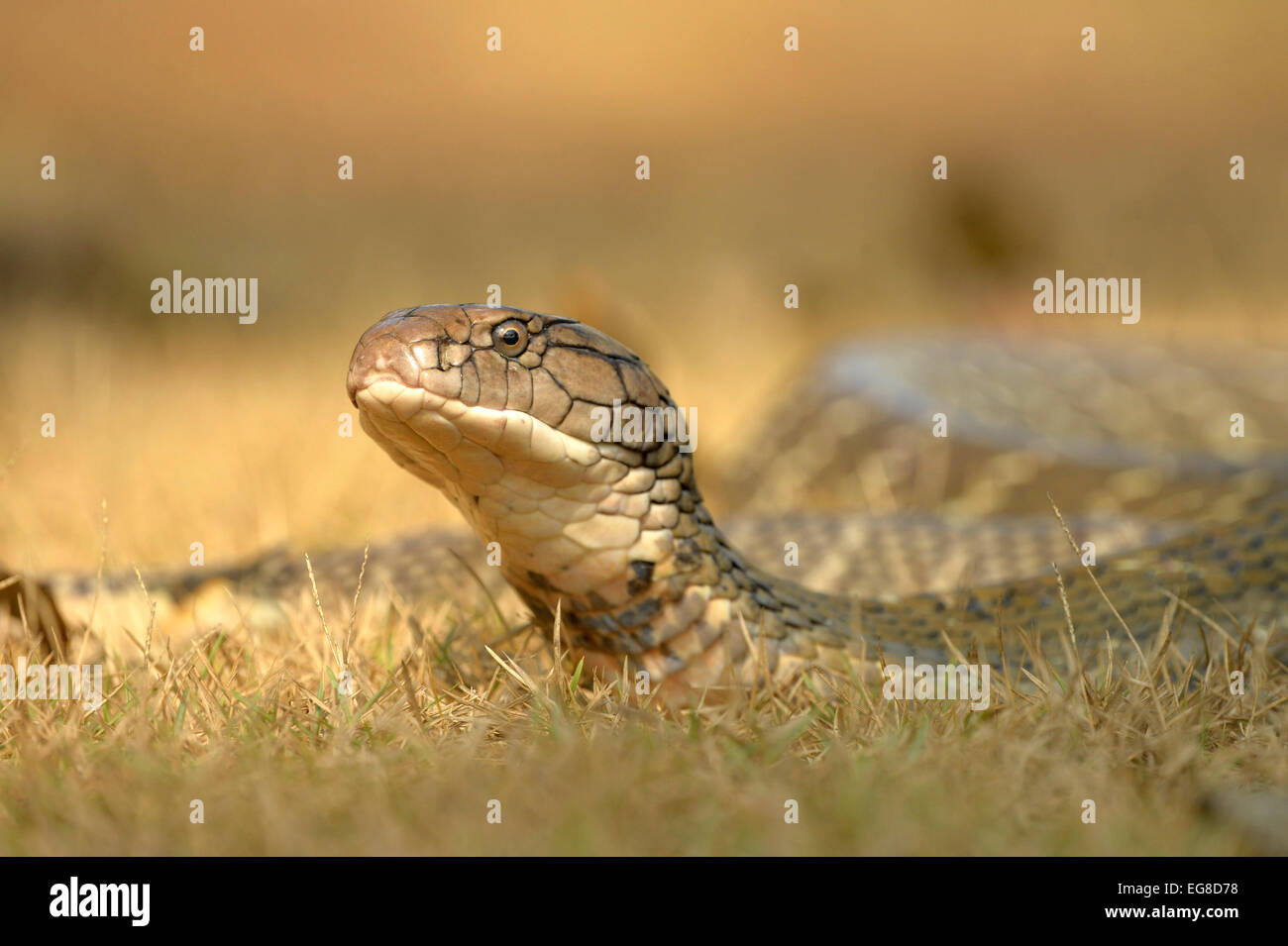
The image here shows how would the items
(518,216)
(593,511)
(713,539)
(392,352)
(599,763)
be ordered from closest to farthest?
(599,763)
(392,352)
(593,511)
(713,539)
(518,216)

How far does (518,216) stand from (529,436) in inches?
538

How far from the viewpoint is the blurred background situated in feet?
22.3

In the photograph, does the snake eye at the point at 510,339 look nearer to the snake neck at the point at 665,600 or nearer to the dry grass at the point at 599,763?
the snake neck at the point at 665,600

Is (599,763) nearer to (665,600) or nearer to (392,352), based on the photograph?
(665,600)

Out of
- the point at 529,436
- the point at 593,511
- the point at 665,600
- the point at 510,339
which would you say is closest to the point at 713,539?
the point at 665,600

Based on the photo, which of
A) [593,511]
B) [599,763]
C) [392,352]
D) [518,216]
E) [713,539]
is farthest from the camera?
[518,216]

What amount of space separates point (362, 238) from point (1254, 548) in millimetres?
12230

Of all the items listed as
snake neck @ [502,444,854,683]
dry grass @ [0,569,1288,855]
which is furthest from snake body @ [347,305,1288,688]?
dry grass @ [0,569,1288,855]

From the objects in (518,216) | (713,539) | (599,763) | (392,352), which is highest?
(518,216)

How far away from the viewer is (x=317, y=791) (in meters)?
2.37

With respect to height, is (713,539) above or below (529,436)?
below

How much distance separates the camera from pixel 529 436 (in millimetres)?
2924
